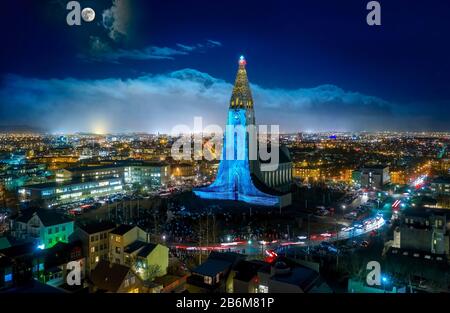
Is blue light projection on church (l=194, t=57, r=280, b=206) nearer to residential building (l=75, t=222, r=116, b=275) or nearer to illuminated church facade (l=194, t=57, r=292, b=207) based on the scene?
illuminated church facade (l=194, t=57, r=292, b=207)

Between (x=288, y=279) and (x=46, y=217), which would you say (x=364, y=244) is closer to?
(x=288, y=279)

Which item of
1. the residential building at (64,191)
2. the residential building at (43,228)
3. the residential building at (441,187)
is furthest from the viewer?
the residential building at (441,187)

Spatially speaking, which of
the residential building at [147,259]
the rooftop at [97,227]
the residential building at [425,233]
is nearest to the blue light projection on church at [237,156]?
the residential building at [425,233]

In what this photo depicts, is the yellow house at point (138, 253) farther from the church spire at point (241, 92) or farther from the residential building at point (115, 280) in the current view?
the church spire at point (241, 92)

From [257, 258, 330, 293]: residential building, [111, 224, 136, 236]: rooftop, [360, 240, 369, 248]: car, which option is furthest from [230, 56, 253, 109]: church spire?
[257, 258, 330, 293]: residential building

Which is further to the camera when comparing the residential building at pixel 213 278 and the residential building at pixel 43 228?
the residential building at pixel 43 228

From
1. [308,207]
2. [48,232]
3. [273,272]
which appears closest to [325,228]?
[308,207]
